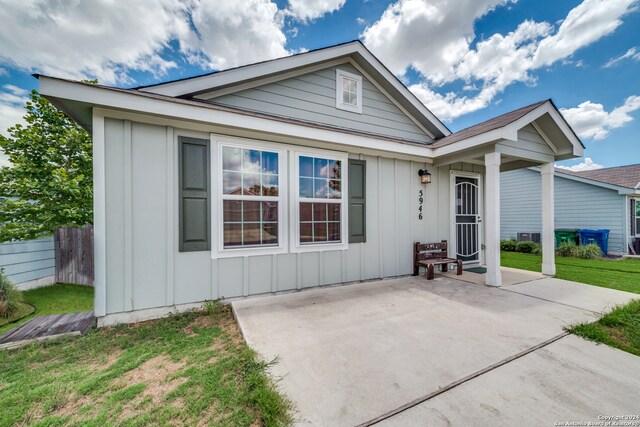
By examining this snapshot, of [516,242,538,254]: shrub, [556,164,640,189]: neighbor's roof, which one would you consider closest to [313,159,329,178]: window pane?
[516,242,538,254]: shrub

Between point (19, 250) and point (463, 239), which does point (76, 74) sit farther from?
point (463, 239)

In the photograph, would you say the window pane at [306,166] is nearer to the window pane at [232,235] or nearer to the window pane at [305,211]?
the window pane at [305,211]

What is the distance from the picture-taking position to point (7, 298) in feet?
11.1

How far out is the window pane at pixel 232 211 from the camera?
3.51 metres

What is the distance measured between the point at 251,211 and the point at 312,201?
1.06 m

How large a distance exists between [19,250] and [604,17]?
52.1ft

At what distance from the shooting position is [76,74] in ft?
19.1

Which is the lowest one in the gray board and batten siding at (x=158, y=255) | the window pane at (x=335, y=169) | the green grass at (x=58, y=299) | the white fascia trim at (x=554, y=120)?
the green grass at (x=58, y=299)

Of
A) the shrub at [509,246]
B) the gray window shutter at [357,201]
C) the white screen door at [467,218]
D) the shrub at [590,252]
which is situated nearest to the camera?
the gray window shutter at [357,201]

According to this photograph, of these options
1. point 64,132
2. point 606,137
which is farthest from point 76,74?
point 606,137

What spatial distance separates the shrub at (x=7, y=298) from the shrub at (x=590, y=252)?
14.1 meters

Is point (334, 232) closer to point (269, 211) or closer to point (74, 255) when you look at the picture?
point (269, 211)

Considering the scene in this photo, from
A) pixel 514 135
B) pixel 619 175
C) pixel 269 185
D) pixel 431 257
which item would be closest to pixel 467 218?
pixel 431 257

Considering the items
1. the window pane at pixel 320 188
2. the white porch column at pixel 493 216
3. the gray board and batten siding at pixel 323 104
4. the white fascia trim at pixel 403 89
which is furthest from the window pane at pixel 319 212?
the white fascia trim at pixel 403 89
